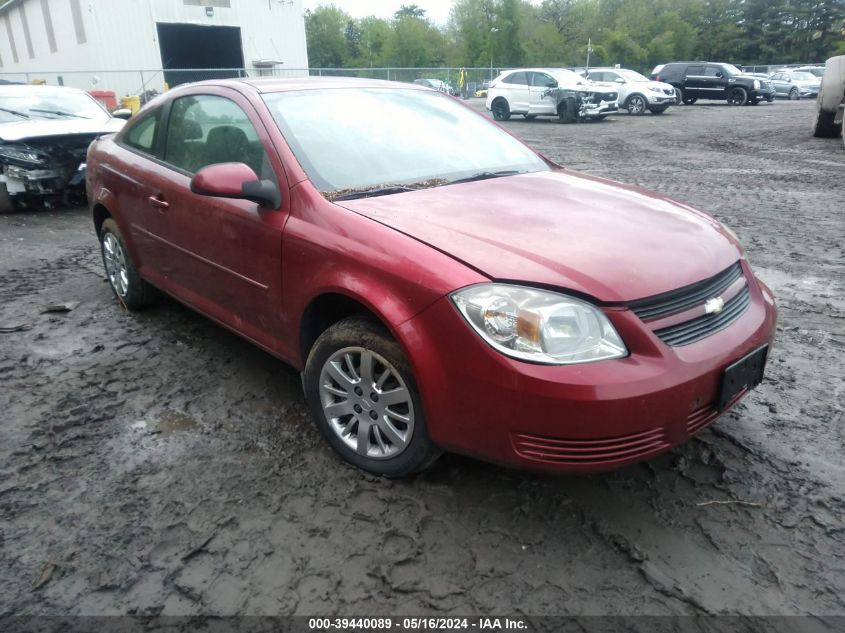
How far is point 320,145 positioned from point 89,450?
1.78 m

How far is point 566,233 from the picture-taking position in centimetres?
254

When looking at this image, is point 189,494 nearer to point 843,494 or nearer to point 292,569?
point 292,569

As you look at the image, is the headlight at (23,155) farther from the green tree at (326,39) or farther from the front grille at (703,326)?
the green tree at (326,39)

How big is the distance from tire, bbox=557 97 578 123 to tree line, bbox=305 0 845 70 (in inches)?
1806

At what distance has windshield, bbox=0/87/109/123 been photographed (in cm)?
839

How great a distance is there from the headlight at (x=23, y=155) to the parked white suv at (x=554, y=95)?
16.2 m

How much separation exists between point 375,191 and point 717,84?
28480 mm

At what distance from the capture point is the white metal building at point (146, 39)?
83.0 ft

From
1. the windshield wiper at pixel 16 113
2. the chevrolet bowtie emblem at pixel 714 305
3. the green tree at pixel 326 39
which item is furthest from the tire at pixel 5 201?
the green tree at pixel 326 39

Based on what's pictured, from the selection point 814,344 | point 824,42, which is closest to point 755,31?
point 824,42

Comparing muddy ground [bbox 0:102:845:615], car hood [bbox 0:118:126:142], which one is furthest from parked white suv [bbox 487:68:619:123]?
muddy ground [bbox 0:102:845:615]

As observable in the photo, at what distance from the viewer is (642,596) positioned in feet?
6.91

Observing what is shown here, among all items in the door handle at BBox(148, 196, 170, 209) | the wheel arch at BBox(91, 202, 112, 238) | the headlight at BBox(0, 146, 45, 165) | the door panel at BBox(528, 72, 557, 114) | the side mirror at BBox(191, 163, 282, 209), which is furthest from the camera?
the door panel at BBox(528, 72, 557, 114)

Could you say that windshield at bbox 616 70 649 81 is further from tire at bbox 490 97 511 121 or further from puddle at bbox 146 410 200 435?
puddle at bbox 146 410 200 435
